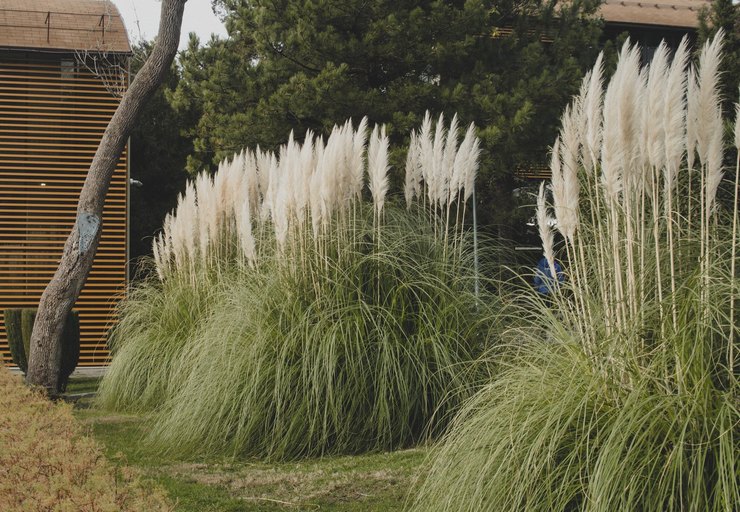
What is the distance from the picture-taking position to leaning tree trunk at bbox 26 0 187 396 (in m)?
9.14

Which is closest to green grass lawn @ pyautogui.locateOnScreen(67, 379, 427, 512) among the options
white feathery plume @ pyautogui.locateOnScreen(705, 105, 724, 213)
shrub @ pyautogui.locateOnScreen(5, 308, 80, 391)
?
white feathery plume @ pyautogui.locateOnScreen(705, 105, 724, 213)

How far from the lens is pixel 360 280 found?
620 centimetres

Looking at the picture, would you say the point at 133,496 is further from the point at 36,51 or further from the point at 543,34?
the point at 36,51

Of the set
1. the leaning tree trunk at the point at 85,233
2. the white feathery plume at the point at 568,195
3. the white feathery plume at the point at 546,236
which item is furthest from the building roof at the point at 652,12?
the white feathery plume at the point at 568,195

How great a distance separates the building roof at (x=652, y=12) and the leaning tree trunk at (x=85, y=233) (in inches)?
498

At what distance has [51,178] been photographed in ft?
51.9

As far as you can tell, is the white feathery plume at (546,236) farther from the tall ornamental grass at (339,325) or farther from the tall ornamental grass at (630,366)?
the tall ornamental grass at (339,325)

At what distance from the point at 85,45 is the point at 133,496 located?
13677 mm

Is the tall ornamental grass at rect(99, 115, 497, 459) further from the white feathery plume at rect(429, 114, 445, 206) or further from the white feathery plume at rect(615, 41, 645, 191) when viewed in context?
the white feathery plume at rect(615, 41, 645, 191)

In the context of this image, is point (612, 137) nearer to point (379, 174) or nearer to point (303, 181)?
point (379, 174)

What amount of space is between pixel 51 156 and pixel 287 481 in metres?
12.1

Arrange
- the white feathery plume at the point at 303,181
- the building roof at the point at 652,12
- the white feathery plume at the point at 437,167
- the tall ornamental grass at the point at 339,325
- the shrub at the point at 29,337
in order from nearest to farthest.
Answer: the tall ornamental grass at the point at 339,325, the white feathery plume at the point at 437,167, the white feathery plume at the point at 303,181, the shrub at the point at 29,337, the building roof at the point at 652,12

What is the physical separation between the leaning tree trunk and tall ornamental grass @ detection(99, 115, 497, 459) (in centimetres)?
205

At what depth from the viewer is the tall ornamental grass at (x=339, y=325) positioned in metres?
5.66
